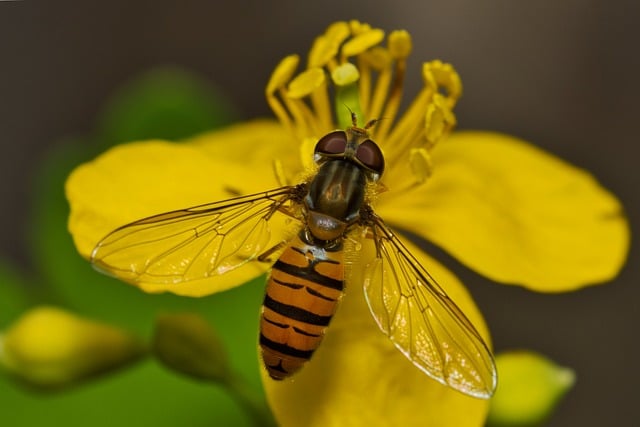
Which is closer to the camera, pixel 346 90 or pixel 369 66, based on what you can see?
pixel 346 90

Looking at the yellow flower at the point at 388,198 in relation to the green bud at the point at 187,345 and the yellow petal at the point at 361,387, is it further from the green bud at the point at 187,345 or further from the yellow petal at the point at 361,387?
the green bud at the point at 187,345

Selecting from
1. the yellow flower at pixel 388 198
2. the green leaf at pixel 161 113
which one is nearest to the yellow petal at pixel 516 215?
the yellow flower at pixel 388 198

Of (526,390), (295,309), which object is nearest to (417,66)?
(526,390)

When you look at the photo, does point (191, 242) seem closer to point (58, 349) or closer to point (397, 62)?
point (58, 349)

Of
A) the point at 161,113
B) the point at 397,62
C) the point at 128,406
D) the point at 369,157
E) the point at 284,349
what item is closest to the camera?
the point at 284,349

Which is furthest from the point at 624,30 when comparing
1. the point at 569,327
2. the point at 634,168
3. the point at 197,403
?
the point at 197,403

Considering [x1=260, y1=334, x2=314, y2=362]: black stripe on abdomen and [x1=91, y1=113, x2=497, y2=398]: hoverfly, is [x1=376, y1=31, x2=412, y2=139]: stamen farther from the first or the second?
[x1=260, y1=334, x2=314, y2=362]: black stripe on abdomen
